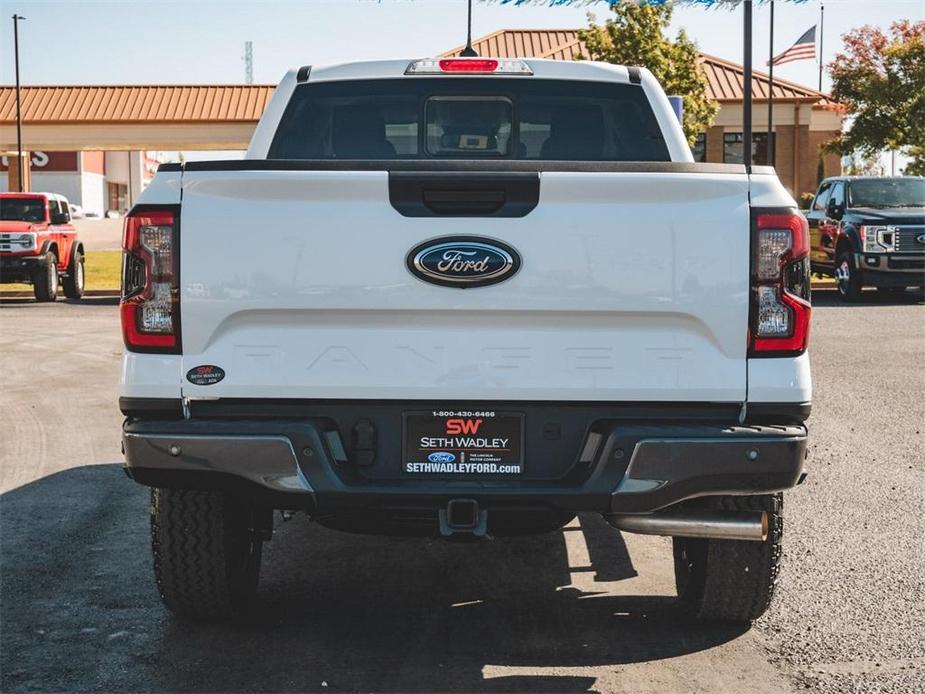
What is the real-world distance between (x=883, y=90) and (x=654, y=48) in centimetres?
1175

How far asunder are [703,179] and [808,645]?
5.63 feet

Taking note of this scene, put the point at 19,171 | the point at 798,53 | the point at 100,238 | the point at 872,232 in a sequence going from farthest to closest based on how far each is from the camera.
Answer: the point at 100,238
the point at 19,171
the point at 798,53
the point at 872,232

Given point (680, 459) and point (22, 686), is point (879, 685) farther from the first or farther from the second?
point (22, 686)

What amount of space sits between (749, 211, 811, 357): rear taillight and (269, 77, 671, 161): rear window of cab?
71.3 inches

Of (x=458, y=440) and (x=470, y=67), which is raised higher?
(x=470, y=67)

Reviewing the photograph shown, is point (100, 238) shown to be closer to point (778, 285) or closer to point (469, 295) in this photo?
point (469, 295)

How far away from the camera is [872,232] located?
67.4 ft

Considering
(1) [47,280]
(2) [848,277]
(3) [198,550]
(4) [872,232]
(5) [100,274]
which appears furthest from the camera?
(5) [100,274]

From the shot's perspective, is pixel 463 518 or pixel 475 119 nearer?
pixel 463 518

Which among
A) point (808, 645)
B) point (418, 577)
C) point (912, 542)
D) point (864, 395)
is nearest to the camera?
point (808, 645)

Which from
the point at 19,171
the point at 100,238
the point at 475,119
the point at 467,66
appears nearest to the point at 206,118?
the point at 19,171

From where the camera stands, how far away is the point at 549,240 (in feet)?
12.9

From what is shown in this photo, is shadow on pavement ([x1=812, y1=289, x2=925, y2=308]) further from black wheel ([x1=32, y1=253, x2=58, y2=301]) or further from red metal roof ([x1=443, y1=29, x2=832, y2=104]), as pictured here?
red metal roof ([x1=443, y1=29, x2=832, y2=104])

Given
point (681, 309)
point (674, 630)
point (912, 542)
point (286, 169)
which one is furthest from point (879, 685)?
point (286, 169)
